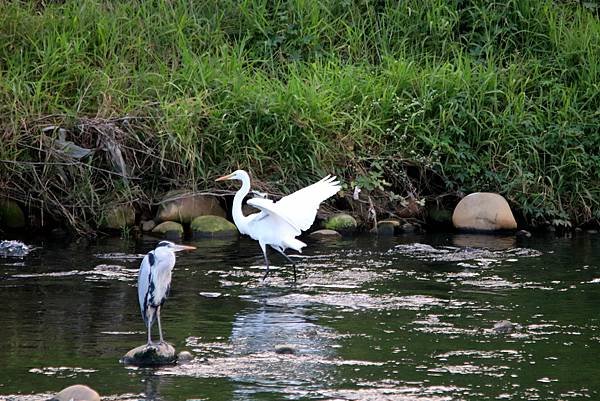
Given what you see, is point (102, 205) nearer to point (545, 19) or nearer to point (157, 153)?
point (157, 153)

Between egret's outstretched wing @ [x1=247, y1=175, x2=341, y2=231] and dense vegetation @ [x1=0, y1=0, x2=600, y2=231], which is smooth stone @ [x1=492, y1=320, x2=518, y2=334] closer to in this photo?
egret's outstretched wing @ [x1=247, y1=175, x2=341, y2=231]

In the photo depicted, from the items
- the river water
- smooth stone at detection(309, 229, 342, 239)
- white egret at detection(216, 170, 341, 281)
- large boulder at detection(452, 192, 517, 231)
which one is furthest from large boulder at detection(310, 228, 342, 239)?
white egret at detection(216, 170, 341, 281)

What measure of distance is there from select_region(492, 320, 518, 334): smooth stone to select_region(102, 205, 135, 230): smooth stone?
5.41 metres

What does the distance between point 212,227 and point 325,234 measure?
1.17m

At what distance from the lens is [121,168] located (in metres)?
12.3

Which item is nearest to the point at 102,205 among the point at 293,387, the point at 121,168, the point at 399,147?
the point at 121,168

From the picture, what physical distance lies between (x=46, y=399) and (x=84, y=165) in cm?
611

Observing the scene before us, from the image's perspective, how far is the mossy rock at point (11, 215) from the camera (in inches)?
486

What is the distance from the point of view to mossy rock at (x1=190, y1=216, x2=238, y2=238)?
40.7 feet

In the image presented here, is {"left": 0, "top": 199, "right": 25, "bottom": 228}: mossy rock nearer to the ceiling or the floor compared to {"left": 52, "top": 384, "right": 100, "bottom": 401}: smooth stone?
nearer to the ceiling

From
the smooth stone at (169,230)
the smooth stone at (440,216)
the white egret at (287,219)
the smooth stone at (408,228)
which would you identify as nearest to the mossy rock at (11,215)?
the smooth stone at (169,230)

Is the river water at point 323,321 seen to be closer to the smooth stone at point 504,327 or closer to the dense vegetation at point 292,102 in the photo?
the smooth stone at point 504,327

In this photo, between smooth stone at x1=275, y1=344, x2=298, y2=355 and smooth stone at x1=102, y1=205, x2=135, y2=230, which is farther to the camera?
smooth stone at x1=102, y1=205, x2=135, y2=230

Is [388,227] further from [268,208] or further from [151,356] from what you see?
[151,356]
